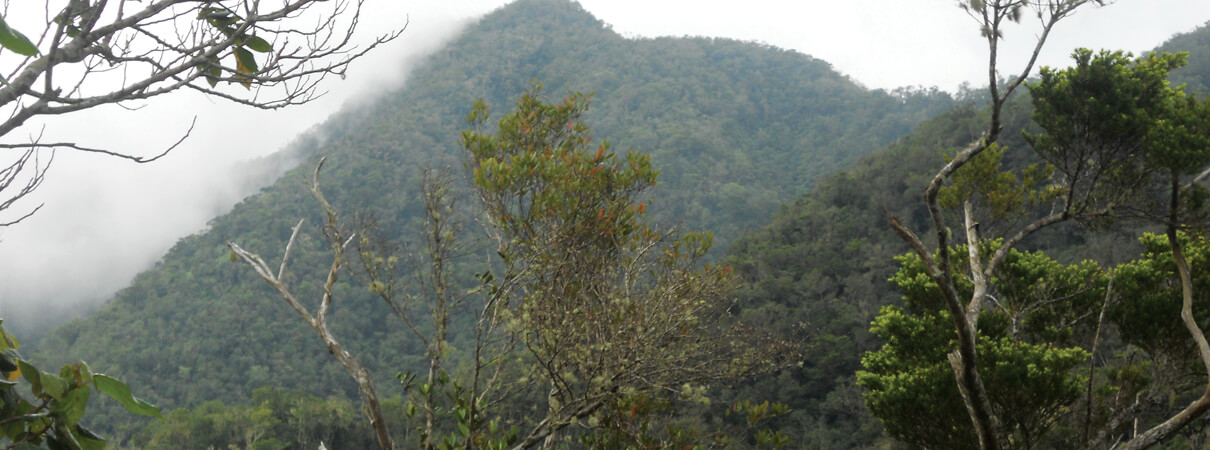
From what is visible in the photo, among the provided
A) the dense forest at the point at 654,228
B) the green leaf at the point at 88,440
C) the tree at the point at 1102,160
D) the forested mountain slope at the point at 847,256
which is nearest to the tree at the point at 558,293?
the dense forest at the point at 654,228

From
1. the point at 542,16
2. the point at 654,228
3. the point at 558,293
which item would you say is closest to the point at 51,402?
the point at 558,293

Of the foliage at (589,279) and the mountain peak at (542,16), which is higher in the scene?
the mountain peak at (542,16)

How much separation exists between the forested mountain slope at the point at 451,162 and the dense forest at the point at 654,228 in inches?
5.7

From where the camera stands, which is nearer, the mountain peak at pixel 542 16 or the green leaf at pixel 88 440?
the green leaf at pixel 88 440

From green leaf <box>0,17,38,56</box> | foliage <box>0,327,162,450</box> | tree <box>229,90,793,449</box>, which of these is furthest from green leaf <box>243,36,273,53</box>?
tree <box>229,90,793,449</box>

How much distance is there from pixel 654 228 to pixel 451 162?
39305mm

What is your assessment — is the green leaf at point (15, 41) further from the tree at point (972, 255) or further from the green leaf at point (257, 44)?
the tree at point (972, 255)

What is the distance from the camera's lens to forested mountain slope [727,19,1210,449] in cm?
1991

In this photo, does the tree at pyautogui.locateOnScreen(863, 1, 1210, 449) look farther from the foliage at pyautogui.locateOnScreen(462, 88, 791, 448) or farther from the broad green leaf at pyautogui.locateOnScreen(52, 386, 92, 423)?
the broad green leaf at pyautogui.locateOnScreen(52, 386, 92, 423)

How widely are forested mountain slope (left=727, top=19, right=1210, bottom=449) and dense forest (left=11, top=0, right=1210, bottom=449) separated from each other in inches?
3.3

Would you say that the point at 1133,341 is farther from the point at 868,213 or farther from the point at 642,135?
the point at 642,135

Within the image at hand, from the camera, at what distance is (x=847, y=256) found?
25391 mm

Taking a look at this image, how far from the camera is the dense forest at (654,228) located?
19.1 metres

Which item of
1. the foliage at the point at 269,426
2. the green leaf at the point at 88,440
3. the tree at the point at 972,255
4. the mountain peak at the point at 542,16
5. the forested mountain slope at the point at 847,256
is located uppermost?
the mountain peak at the point at 542,16
